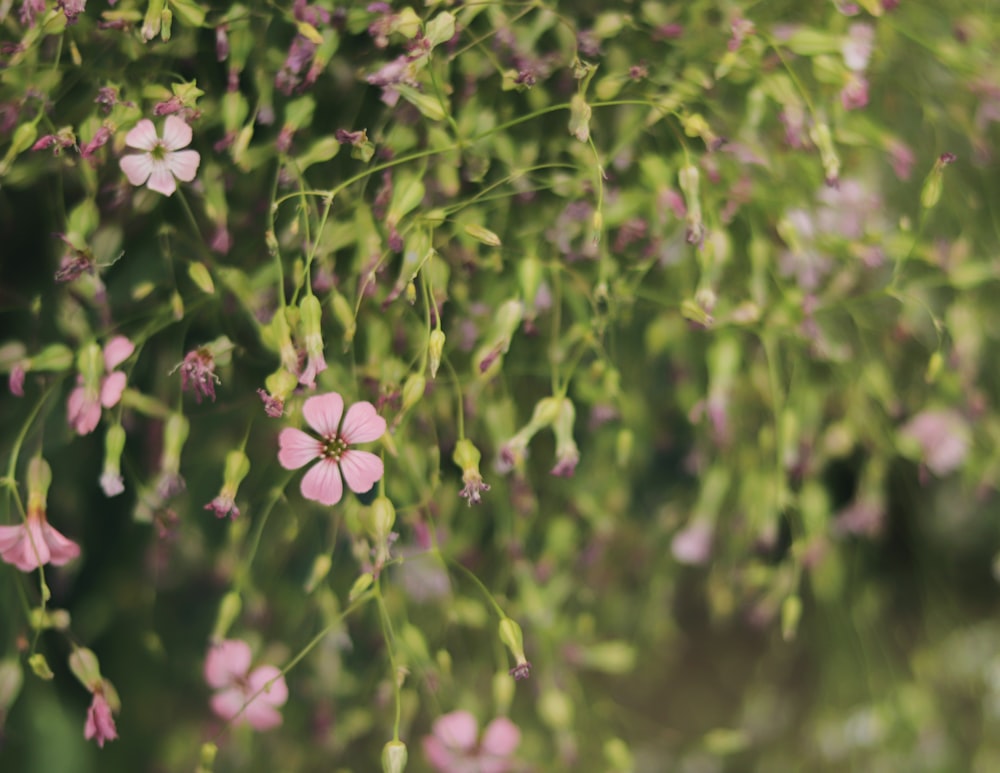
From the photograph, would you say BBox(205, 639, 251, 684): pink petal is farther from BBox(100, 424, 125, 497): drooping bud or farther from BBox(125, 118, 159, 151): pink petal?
BBox(125, 118, 159, 151): pink petal

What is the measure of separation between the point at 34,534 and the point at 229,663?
0.14m

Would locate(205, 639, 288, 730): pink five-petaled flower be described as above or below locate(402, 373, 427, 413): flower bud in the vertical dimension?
below

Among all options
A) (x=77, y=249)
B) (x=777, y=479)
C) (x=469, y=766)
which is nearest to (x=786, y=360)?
(x=777, y=479)

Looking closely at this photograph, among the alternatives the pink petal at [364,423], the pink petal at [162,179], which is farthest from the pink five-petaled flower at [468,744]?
the pink petal at [162,179]

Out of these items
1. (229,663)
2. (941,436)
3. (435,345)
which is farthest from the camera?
(941,436)

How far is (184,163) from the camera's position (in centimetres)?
47

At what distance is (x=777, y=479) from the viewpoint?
584 mm

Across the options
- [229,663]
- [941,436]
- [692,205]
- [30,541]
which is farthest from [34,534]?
[941,436]

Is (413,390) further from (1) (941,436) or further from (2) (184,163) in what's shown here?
(1) (941,436)

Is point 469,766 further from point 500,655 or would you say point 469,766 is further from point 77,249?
point 77,249

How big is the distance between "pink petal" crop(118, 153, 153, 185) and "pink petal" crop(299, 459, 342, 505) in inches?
6.4

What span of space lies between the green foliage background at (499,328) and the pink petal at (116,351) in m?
0.03

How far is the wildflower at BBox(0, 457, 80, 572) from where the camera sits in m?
0.49

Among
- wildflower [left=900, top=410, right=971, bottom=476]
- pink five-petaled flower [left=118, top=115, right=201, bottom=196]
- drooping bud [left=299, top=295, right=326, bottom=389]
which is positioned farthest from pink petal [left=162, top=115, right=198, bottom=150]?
wildflower [left=900, top=410, right=971, bottom=476]
